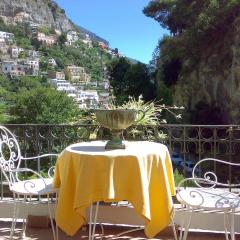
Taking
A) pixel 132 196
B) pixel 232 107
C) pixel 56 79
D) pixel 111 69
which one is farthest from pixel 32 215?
pixel 56 79

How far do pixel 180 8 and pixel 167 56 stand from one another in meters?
2.76

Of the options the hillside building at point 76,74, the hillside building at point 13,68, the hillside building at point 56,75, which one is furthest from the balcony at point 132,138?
the hillside building at point 56,75

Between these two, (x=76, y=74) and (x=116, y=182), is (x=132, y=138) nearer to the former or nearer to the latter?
(x=116, y=182)

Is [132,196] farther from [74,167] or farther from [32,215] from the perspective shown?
[32,215]

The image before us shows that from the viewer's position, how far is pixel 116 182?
83.9 inches

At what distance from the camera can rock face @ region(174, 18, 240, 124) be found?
18.0 meters

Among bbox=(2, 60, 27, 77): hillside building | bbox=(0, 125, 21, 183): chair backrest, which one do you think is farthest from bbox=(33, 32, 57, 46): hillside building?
bbox=(0, 125, 21, 183): chair backrest

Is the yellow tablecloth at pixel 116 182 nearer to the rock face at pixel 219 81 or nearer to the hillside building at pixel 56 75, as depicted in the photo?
the rock face at pixel 219 81

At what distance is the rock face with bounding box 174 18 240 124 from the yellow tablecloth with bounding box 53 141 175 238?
53.2 ft

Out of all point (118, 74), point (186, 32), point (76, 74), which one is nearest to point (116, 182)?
point (186, 32)

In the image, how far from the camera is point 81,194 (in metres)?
2.12

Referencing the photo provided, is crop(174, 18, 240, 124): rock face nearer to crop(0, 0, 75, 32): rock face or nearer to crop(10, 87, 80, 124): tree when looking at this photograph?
crop(10, 87, 80, 124): tree

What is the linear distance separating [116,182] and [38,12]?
63.2 meters

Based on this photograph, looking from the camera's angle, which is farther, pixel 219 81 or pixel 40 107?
pixel 40 107
